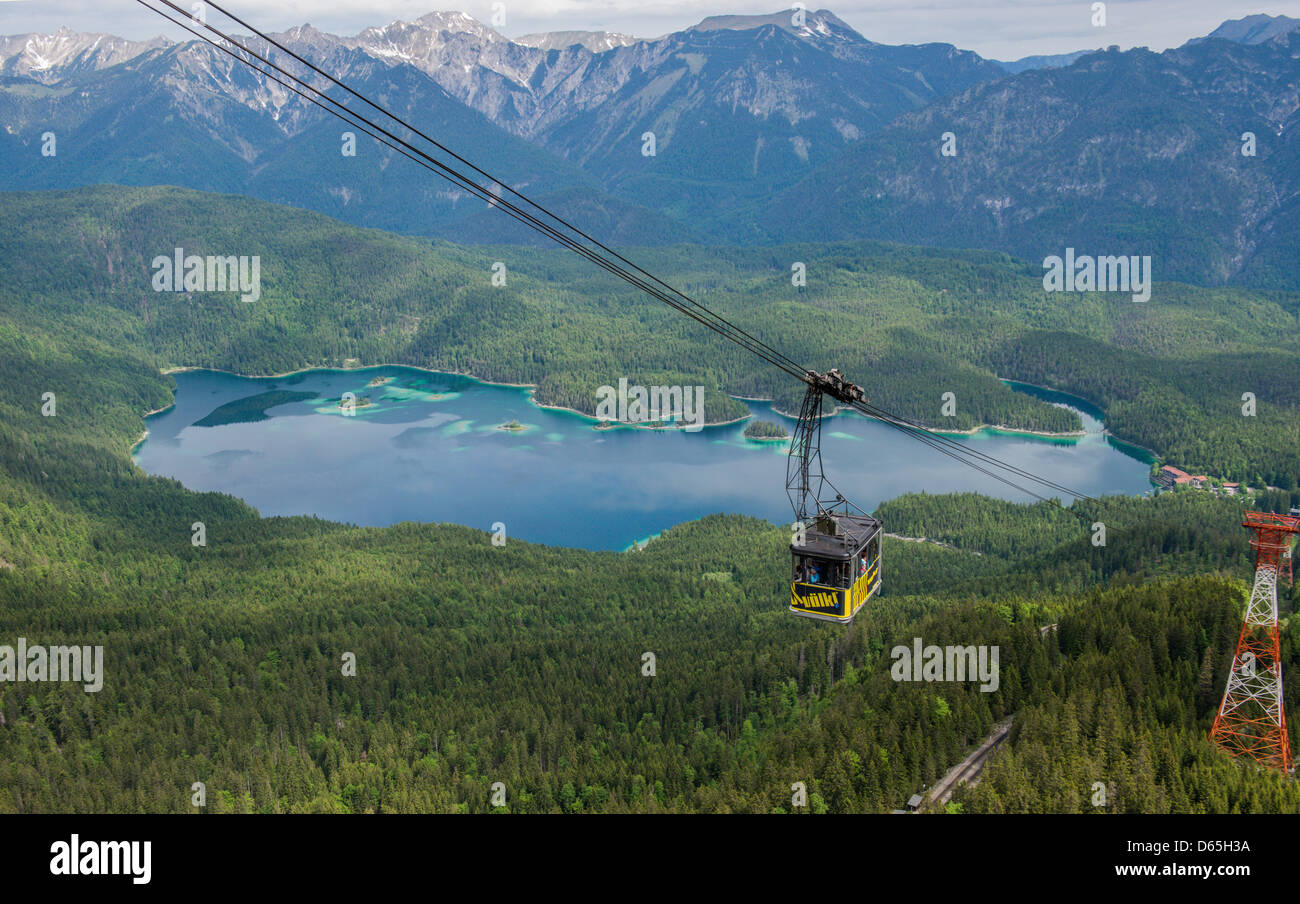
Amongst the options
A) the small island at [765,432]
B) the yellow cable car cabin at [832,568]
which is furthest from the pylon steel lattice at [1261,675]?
the small island at [765,432]

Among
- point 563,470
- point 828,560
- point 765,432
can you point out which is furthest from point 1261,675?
point 765,432

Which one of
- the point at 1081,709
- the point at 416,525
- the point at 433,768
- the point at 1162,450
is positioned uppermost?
the point at 1162,450

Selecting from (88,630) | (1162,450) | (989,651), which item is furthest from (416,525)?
(1162,450)

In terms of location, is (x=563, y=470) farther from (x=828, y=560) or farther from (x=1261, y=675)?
(x=828, y=560)

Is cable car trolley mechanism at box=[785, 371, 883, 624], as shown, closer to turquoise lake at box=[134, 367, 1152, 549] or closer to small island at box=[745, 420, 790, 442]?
turquoise lake at box=[134, 367, 1152, 549]

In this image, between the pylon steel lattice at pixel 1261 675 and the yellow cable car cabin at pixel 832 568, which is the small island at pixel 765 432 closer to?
the pylon steel lattice at pixel 1261 675

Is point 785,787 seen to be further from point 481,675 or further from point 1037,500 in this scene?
point 1037,500
